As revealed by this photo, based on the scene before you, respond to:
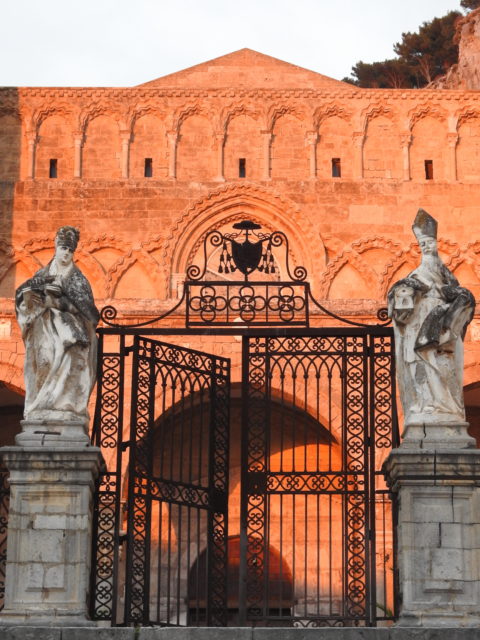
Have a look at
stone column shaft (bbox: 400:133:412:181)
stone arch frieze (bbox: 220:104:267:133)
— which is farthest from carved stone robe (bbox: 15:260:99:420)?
stone column shaft (bbox: 400:133:412:181)

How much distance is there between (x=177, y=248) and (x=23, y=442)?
53.9 feet

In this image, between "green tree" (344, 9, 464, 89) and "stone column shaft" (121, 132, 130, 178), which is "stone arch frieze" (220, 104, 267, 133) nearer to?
"stone column shaft" (121, 132, 130, 178)

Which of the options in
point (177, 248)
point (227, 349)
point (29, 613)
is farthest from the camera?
point (177, 248)

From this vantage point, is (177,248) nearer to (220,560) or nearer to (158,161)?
(158,161)

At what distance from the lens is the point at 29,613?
40.2 feet

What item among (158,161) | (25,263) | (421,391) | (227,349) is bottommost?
(421,391)

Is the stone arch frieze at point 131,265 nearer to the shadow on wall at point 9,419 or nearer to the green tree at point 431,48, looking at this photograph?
the shadow on wall at point 9,419

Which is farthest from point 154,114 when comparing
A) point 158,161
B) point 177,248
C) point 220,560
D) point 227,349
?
point 220,560

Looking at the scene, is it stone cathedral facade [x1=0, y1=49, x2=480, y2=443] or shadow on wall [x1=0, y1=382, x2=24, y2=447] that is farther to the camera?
stone cathedral facade [x1=0, y1=49, x2=480, y2=443]

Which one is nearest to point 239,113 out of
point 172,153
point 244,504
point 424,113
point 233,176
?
point 233,176

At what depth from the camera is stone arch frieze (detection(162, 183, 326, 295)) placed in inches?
1134

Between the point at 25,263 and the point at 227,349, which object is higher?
the point at 25,263

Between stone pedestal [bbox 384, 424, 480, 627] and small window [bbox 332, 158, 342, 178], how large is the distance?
17.5 m

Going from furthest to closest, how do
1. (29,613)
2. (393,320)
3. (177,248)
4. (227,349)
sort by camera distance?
(177,248) → (227,349) → (393,320) → (29,613)
